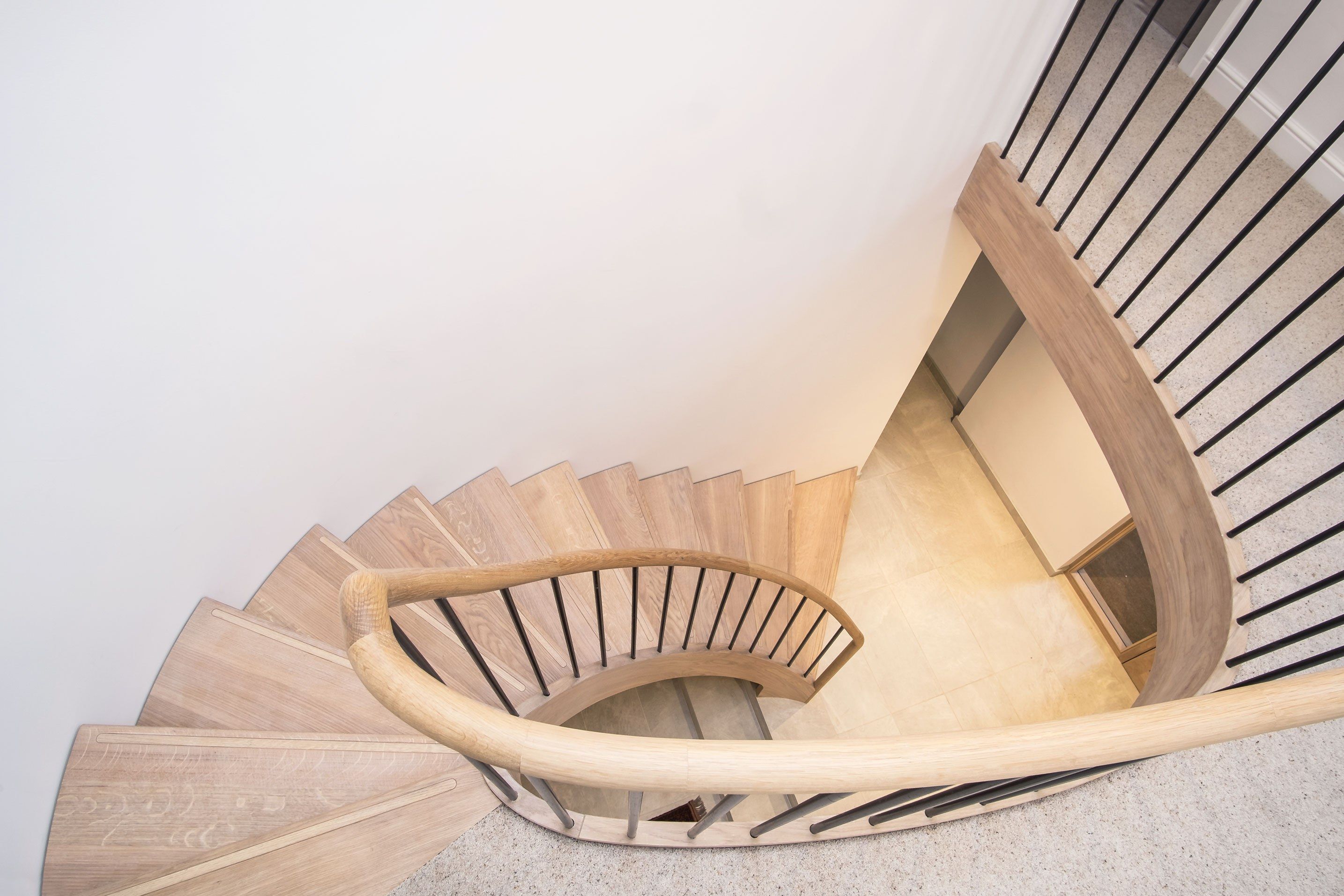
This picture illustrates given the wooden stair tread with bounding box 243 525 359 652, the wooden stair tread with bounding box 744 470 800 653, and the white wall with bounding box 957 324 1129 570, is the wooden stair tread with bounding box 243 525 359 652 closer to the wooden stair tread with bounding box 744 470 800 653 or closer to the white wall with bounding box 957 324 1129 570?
the wooden stair tread with bounding box 744 470 800 653

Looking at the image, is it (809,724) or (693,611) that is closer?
(693,611)

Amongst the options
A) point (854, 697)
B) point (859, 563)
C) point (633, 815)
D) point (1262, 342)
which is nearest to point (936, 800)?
point (633, 815)

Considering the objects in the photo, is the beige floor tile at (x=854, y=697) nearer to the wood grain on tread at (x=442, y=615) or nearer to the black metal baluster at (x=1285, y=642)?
the wood grain on tread at (x=442, y=615)

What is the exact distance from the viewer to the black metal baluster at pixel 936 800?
4.55ft

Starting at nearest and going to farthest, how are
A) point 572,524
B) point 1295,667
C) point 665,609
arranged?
point 1295,667 < point 665,609 < point 572,524

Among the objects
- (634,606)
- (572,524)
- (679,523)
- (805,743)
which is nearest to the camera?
(805,743)

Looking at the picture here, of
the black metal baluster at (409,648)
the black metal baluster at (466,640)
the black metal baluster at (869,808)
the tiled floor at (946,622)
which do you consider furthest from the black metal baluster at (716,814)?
the tiled floor at (946,622)

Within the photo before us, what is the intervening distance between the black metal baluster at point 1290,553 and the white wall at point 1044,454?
288 centimetres

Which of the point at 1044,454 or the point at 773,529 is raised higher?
the point at 773,529

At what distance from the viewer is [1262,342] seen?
5.91 ft

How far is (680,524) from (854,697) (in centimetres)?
181

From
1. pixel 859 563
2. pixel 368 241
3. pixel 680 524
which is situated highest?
pixel 368 241

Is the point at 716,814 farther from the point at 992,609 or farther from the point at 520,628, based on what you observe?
the point at 992,609

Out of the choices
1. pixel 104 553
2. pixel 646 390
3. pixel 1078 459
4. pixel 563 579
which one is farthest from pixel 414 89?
pixel 1078 459
